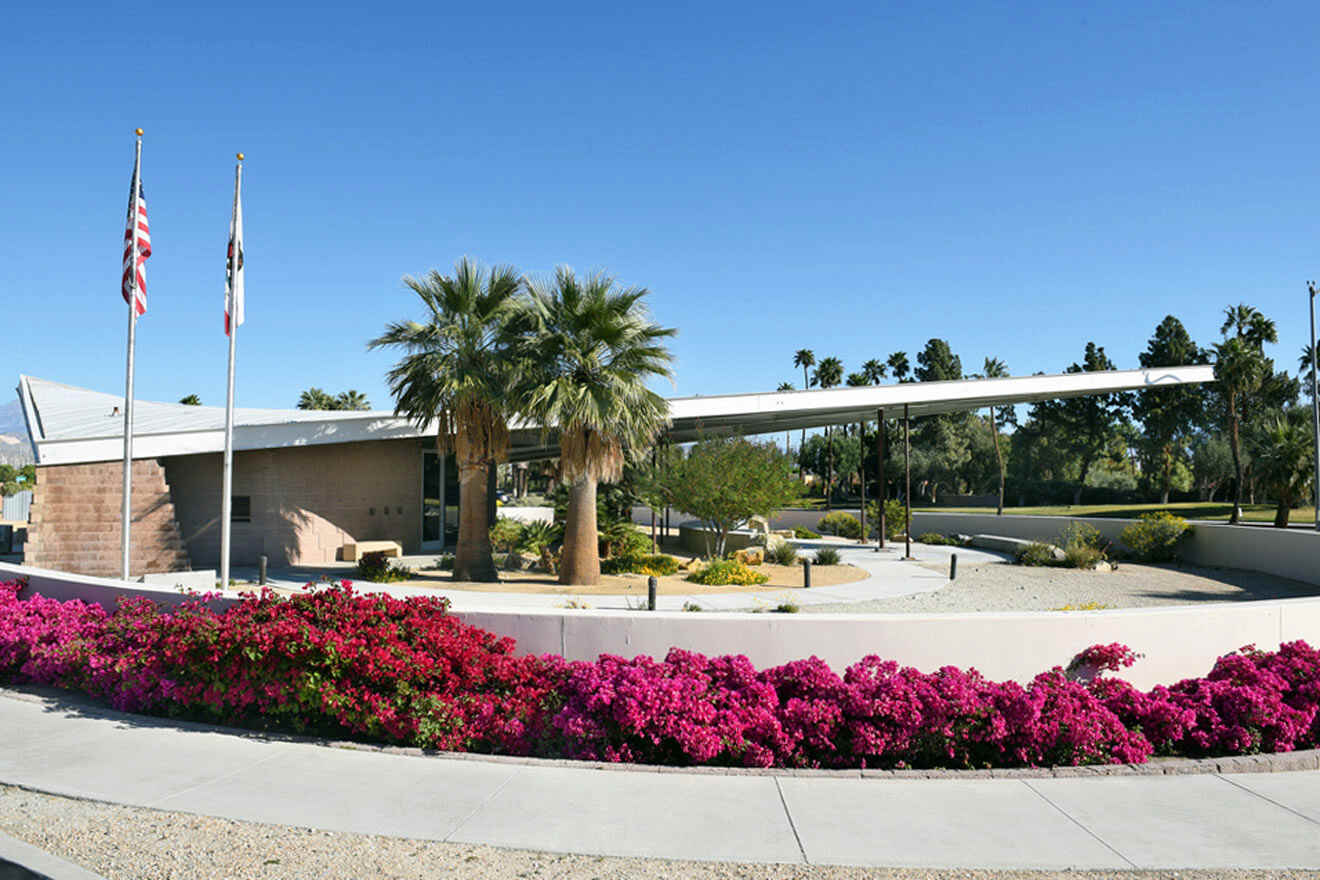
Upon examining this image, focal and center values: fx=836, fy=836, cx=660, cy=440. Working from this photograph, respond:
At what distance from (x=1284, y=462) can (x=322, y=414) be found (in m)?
31.9

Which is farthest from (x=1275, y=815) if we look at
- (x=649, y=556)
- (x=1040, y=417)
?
(x=1040, y=417)

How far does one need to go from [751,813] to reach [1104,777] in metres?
2.86

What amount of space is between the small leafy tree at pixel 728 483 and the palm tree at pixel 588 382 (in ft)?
9.61

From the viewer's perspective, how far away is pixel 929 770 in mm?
6398

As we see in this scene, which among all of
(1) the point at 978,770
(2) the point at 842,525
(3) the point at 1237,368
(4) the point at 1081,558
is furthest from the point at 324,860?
(3) the point at 1237,368

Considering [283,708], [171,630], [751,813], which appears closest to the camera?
[751,813]

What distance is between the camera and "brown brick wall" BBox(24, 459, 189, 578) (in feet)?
59.1

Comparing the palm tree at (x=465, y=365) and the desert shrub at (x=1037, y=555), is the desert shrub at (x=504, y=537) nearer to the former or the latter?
the palm tree at (x=465, y=365)

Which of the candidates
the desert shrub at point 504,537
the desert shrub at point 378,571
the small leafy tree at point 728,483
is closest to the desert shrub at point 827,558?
the small leafy tree at point 728,483

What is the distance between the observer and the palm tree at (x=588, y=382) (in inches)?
739

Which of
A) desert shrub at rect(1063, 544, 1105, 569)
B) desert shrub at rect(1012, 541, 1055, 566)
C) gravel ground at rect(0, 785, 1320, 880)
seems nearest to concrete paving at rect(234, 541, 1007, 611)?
desert shrub at rect(1012, 541, 1055, 566)

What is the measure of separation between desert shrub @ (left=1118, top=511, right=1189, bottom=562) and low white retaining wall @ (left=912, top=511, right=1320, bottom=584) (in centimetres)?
39

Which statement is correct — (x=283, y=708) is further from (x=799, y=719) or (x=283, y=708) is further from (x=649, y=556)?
(x=649, y=556)

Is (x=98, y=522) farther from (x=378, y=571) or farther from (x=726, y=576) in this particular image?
(x=726, y=576)
